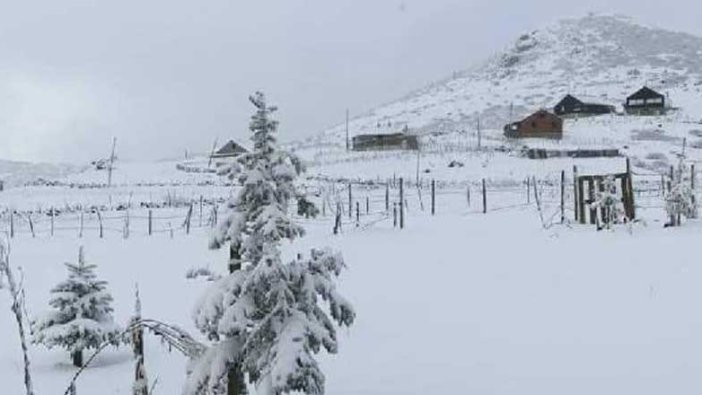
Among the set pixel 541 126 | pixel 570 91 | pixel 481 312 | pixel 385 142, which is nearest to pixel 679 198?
pixel 481 312

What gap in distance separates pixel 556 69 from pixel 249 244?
514 feet

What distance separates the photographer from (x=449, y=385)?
919 cm

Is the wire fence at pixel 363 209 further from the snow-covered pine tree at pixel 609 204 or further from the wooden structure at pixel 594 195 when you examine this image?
the snow-covered pine tree at pixel 609 204

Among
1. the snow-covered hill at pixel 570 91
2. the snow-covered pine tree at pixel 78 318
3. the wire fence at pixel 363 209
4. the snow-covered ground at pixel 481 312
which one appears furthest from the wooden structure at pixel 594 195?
the snow-covered hill at pixel 570 91

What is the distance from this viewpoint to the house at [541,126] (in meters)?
82.9

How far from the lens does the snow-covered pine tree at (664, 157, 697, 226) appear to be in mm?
22312

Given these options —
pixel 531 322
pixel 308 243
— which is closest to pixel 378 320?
pixel 531 322

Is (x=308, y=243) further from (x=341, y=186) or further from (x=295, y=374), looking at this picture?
(x=341, y=186)

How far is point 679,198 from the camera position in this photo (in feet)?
73.5

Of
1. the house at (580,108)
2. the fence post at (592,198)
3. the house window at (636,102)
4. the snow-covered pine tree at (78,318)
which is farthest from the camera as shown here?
the house at (580,108)

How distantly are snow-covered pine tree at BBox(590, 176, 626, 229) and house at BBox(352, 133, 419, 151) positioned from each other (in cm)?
5315

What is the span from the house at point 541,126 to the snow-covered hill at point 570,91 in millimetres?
1374

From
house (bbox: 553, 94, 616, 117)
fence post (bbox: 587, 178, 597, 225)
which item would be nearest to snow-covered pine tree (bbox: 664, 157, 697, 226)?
fence post (bbox: 587, 178, 597, 225)

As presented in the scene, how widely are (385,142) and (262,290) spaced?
75319 millimetres
